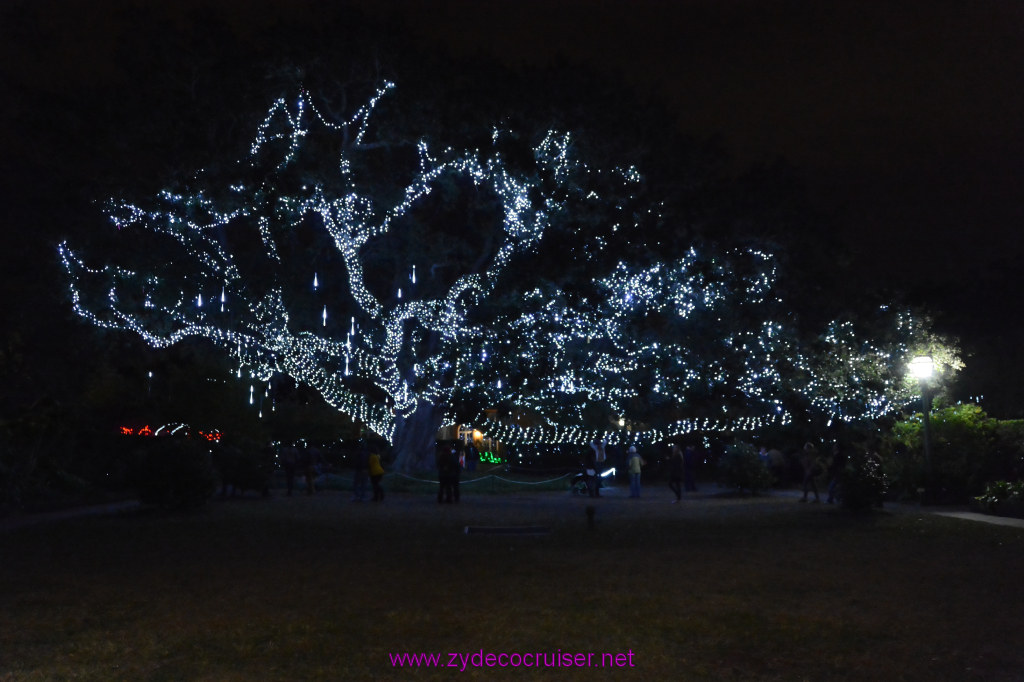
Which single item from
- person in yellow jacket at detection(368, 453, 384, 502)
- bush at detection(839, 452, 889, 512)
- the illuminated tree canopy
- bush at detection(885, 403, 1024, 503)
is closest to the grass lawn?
bush at detection(839, 452, 889, 512)

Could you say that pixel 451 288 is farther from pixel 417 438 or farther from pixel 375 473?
pixel 375 473

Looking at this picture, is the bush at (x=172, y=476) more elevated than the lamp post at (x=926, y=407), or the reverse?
the lamp post at (x=926, y=407)

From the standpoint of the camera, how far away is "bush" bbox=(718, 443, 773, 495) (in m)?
28.5

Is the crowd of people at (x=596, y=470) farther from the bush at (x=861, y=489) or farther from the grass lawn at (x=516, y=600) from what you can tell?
the grass lawn at (x=516, y=600)

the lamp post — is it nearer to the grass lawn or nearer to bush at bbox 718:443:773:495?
the grass lawn

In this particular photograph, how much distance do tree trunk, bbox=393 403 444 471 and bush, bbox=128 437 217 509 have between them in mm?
14222

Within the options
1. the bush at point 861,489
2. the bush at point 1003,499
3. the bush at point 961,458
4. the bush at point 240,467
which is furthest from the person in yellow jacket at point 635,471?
the bush at point 1003,499

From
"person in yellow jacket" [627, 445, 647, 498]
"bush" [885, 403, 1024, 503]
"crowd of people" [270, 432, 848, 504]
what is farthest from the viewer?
"person in yellow jacket" [627, 445, 647, 498]

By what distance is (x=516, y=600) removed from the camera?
10.3 meters

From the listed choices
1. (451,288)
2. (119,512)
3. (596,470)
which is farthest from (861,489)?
(451,288)

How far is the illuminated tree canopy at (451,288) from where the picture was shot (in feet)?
100

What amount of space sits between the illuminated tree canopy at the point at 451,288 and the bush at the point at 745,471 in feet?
18.3

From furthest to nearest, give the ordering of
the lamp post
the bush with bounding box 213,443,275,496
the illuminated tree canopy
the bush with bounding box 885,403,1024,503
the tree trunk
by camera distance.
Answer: the tree trunk, the illuminated tree canopy, the bush with bounding box 213,443,275,496, the bush with bounding box 885,403,1024,503, the lamp post

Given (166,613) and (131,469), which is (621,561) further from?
(131,469)
